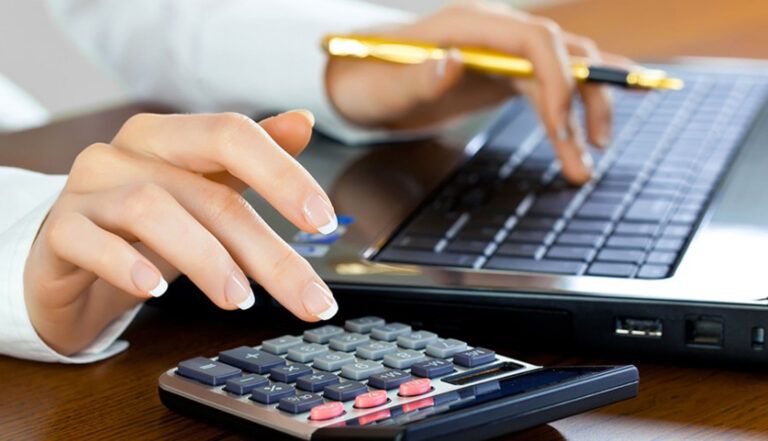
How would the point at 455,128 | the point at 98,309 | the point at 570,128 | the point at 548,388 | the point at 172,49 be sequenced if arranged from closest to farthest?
1. the point at 548,388
2. the point at 98,309
3. the point at 570,128
4. the point at 455,128
5. the point at 172,49

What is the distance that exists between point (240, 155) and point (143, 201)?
0.04 metres

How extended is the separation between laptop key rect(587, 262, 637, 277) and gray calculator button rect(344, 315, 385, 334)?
0.31ft

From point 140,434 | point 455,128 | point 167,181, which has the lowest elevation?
point 140,434

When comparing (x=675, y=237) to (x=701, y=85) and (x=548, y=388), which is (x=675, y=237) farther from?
(x=701, y=85)

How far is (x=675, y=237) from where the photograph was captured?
56cm

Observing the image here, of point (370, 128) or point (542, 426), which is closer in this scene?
point (542, 426)

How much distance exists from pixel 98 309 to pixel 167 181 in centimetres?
8

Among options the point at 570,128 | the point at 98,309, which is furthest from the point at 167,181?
the point at 570,128

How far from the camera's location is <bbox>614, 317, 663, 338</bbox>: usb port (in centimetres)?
49

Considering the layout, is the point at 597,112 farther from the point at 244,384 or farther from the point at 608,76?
the point at 244,384

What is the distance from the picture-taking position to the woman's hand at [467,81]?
771 millimetres

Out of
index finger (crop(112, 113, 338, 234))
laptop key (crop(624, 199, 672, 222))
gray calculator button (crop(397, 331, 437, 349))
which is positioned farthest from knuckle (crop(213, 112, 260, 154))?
laptop key (crop(624, 199, 672, 222))

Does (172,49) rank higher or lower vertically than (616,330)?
higher

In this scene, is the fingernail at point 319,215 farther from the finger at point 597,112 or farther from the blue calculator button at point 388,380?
the finger at point 597,112
